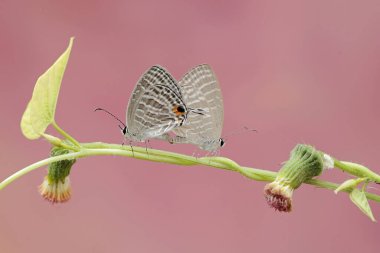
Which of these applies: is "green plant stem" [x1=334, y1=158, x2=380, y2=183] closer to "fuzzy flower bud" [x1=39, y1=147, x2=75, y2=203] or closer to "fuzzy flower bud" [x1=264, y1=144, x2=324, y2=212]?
"fuzzy flower bud" [x1=264, y1=144, x2=324, y2=212]

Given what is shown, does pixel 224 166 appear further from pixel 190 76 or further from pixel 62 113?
pixel 62 113

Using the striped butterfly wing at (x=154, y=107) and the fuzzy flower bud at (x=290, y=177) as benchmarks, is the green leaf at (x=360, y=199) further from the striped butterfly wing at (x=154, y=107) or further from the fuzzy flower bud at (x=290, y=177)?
the striped butterfly wing at (x=154, y=107)

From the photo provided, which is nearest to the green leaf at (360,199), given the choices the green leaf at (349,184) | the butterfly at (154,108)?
the green leaf at (349,184)

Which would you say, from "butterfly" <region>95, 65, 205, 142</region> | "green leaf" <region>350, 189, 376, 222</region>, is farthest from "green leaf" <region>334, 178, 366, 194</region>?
"butterfly" <region>95, 65, 205, 142</region>

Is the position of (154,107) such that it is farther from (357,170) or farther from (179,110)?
(357,170)

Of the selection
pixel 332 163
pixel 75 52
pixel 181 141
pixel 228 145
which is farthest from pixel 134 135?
pixel 75 52

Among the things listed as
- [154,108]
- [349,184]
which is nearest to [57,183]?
[154,108]
